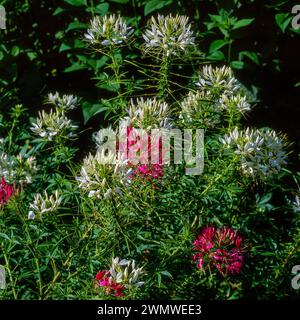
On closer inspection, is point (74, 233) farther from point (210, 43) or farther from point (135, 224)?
point (210, 43)

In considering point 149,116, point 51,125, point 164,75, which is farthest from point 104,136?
point 149,116

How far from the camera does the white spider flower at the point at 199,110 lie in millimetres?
3059

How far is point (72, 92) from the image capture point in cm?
450

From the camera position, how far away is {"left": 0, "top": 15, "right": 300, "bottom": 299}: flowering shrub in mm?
2715

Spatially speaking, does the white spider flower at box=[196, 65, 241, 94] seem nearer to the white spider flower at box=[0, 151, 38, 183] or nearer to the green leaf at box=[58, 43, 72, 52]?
the white spider flower at box=[0, 151, 38, 183]

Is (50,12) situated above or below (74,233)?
above

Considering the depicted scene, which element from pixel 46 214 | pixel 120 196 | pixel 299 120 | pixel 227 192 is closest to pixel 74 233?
pixel 46 214

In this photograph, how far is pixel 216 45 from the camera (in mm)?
4289

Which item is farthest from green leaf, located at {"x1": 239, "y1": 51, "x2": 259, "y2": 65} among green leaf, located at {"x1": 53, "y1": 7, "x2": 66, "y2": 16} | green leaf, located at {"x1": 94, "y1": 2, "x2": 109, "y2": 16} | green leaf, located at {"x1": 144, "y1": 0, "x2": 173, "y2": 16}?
green leaf, located at {"x1": 53, "y1": 7, "x2": 66, "y2": 16}

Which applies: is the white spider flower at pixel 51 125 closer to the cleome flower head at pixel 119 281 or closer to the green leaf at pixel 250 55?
the cleome flower head at pixel 119 281

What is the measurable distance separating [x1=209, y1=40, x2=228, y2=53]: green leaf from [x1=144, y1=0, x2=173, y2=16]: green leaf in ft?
1.15

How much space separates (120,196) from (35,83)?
217 centimetres

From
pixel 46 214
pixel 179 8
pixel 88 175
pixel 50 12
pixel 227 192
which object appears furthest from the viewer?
pixel 50 12

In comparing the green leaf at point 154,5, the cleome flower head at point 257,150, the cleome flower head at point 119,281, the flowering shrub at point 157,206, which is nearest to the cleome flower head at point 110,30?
the flowering shrub at point 157,206
